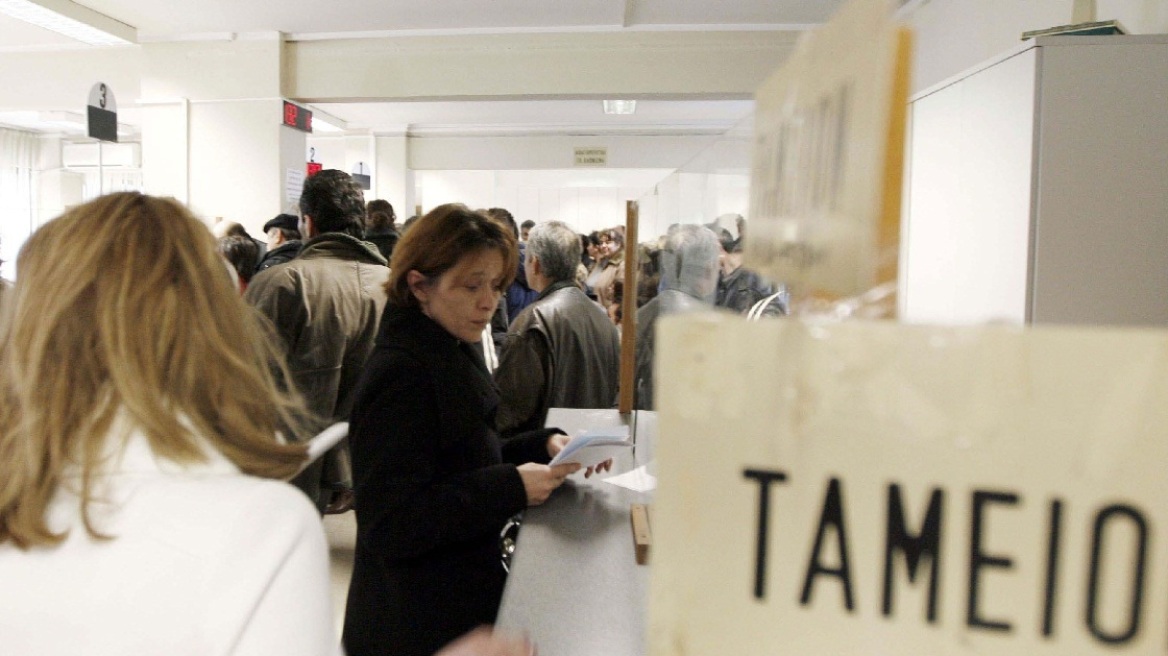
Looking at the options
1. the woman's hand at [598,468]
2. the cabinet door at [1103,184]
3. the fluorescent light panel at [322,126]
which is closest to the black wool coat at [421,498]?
the woman's hand at [598,468]

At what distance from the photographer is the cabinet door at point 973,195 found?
6.88 ft

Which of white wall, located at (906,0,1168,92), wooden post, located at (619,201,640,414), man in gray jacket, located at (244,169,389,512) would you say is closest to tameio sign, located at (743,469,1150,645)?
wooden post, located at (619,201,640,414)

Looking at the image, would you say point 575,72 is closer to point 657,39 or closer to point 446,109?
point 657,39

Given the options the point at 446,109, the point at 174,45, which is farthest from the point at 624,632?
the point at 446,109

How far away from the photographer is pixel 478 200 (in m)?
12.8

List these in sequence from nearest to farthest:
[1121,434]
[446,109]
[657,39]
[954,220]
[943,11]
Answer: [1121,434], [954,220], [943,11], [657,39], [446,109]

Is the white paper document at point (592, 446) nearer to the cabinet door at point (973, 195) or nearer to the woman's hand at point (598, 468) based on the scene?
the woman's hand at point (598, 468)

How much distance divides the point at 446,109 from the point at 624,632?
Result: 9.43 m

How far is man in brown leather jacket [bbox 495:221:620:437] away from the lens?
2.37 m

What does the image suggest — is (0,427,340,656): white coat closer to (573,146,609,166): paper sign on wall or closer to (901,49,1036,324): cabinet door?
(901,49,1036,324): cabinet door

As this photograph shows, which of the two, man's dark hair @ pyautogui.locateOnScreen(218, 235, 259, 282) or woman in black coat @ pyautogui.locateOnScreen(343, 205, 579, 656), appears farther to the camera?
man's dark hair @ pyautogui.locateOnScreen(218, 235, 259, 282)

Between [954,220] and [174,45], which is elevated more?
[174,45]

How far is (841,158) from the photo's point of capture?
1.20 ft

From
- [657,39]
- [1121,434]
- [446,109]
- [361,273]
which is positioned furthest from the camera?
[446,109]
